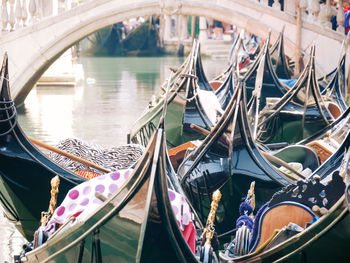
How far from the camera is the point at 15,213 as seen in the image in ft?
8.38

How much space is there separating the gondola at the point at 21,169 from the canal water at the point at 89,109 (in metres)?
0.21

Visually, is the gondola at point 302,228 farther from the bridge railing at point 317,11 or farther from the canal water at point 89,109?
the bridge railing at point 317,11

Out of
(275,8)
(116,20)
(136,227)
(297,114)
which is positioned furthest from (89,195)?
(275,8)

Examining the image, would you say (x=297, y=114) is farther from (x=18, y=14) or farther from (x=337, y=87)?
(x=18, y=14)

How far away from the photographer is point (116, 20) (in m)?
A: 5.31

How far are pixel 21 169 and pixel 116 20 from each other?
2996 millimetres

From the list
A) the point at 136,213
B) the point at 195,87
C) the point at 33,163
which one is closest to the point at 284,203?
the point at 136,213

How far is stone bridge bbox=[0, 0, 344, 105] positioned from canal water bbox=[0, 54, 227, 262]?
15.7 inches

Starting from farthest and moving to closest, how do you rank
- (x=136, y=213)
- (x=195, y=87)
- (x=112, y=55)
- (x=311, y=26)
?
(x=112, y=55)
(x=311, y=26)
(x=195, y=87)
(x=136, y=213)

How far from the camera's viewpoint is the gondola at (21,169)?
7.96 ft

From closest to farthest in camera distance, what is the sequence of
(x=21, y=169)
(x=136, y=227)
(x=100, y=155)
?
(x=136, y=227) < (x=21, y=169) < (x=100, y=155)

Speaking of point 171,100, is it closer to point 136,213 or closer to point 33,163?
point 33,163

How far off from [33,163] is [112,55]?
9523 millimetres

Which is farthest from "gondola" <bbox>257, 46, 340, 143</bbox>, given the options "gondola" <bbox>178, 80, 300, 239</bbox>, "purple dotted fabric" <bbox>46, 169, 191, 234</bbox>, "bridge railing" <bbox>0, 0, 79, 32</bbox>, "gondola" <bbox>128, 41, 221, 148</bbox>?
"bridge railing" <bbox>0, 0, 79, 32</bbox>
